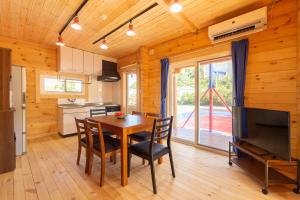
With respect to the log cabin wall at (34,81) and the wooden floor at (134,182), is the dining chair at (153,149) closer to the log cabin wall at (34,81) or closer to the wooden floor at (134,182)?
the wooden floor at (134,182)

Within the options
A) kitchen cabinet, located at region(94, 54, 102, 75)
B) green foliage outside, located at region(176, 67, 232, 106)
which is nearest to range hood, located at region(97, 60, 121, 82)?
kitchen cabinet, located at region(94, 54, 102, 75)


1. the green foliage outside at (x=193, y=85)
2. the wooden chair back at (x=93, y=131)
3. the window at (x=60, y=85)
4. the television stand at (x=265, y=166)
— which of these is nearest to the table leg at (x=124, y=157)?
the wooden chair back at (x=93, y=131)

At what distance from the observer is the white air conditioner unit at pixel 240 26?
2.17 metres

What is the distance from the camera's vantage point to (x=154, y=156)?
73.7 inches

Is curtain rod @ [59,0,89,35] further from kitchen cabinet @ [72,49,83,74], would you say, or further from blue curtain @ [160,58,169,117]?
blue curtain @ [160,58,169,117]

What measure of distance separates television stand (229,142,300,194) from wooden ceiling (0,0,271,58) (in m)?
2.24

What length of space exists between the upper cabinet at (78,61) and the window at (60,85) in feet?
1.11

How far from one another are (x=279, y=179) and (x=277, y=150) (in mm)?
374

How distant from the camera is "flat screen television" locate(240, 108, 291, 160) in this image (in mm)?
1702

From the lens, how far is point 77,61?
430 cm

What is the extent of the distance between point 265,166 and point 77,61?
188 inches

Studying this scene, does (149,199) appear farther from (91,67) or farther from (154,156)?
(91,67)

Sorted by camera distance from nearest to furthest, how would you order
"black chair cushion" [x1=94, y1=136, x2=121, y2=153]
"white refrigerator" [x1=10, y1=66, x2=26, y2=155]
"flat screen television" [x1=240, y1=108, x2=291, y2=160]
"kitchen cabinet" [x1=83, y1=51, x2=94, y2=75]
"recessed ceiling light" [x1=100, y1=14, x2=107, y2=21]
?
1. "flat screen television" [x1=240, y1=108, x2=291, y2=160]
2. "black chair cushion" [x1=94, y1=136, x2=121, y2=153]
3. "recessed ceiling light" [x1=100, y1=14, x2=107, y2=21]
4. "white refrigerator" [x1=10, y1=66, x2=26, y2=155]
5. "kitchen cabinet" [x1=83, y1=51, x2=94, y2=75]

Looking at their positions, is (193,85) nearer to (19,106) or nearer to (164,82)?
(164,82)
